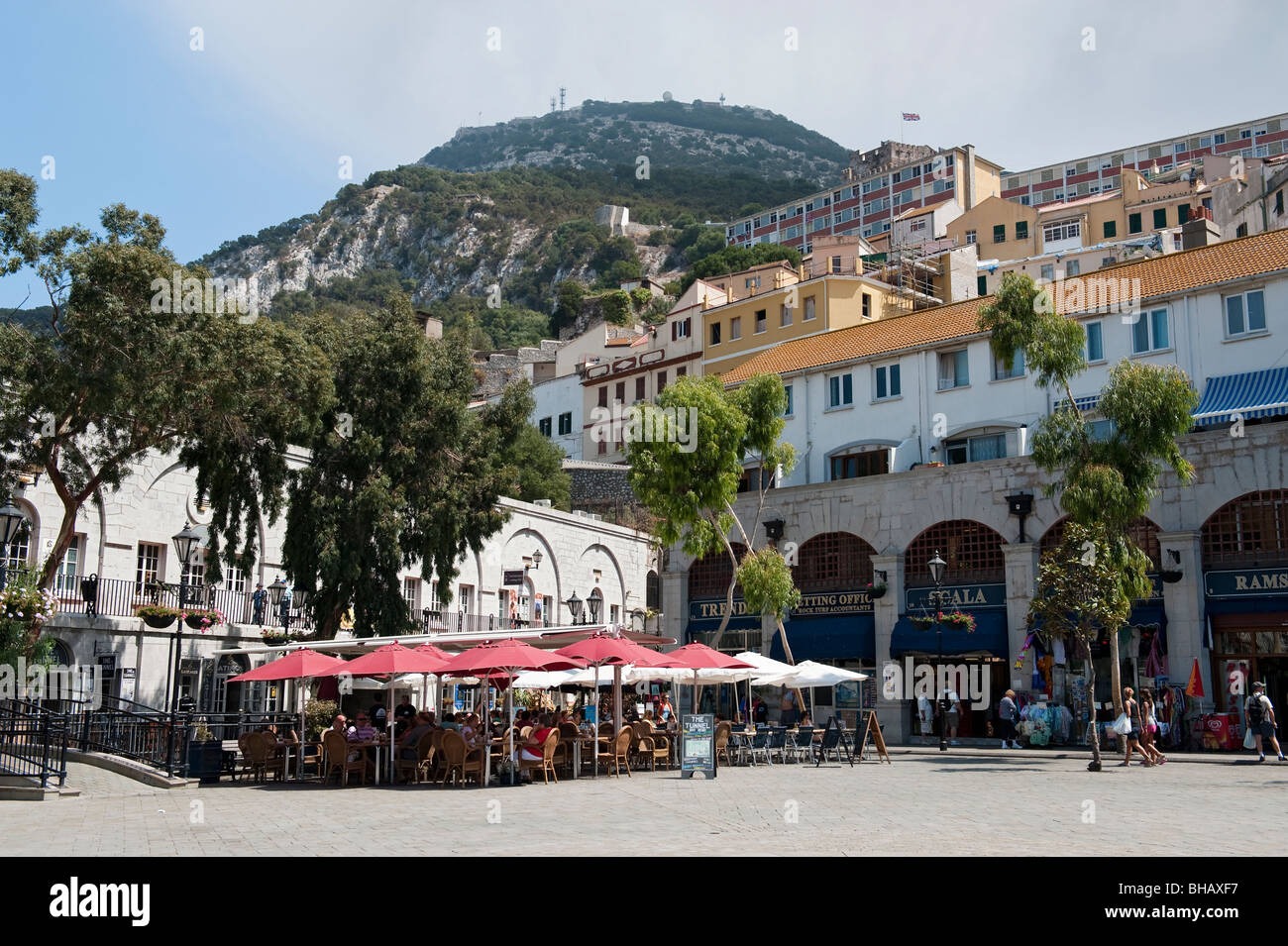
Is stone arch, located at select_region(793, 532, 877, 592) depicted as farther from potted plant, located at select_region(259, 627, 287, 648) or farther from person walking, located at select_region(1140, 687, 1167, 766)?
potted plant, located at select_region(259, 627, 287, 648)

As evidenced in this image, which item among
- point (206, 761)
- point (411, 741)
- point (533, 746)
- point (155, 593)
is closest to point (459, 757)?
point (533, 746)

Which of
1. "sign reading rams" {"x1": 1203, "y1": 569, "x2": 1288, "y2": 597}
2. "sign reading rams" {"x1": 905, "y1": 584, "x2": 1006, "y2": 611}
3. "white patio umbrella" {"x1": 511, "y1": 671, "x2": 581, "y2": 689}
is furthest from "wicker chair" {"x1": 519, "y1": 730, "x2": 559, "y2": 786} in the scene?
"sign reading rams" {"x1": 1203, "y1": 569, "x2": 1288, "y2": 597}

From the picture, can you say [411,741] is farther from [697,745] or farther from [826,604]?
[826,604]

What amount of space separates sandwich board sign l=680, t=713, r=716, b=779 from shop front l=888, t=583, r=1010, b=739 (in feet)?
42.8

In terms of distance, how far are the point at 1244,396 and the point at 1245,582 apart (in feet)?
16.6

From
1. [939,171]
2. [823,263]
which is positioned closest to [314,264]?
[939,171]

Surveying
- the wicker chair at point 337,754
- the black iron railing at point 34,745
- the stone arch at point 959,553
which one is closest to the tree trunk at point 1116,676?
the stone arch at point 959,553

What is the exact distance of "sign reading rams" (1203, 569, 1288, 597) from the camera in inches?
1064

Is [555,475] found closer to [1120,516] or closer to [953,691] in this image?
[953,691]

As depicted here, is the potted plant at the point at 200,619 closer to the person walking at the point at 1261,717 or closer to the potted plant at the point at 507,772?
the potted plant at the point at 507,772

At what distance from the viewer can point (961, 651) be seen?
31750mm

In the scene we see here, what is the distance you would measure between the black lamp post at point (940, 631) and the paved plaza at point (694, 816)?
845cm
